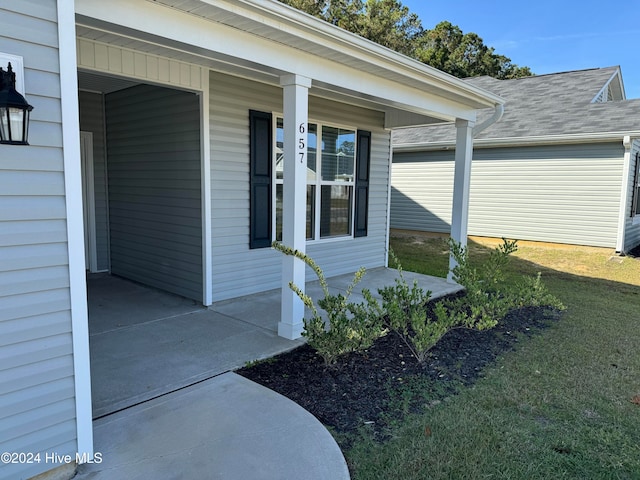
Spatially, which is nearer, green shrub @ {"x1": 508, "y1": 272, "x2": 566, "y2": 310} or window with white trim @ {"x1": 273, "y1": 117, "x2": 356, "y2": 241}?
green shrub @ {"x1": 508, "y1": 272, "x2": 566, "y2": 310}

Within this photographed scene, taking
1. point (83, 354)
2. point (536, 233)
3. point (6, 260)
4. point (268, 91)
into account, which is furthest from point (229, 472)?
point (536, 233)

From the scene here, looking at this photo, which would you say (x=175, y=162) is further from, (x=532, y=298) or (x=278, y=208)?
(x=532, y=298)

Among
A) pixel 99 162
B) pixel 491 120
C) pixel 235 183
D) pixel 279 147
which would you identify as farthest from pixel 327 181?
pixel 99 162

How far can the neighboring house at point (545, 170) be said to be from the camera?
33.3 feet

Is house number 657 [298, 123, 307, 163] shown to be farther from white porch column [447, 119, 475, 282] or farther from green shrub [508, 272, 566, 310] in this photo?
white porch column [447, 119, 475, 282]

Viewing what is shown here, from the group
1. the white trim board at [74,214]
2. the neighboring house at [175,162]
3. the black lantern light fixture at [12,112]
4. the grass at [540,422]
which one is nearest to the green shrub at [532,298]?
the grass at [540,422]

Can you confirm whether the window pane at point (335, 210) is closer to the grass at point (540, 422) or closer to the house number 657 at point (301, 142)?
the house number 657 at point (301, 142)

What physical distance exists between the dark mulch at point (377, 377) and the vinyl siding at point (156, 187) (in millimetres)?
2098

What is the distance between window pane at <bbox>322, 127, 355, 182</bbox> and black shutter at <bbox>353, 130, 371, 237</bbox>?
0.15 meters

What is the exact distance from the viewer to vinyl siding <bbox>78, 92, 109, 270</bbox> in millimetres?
6069

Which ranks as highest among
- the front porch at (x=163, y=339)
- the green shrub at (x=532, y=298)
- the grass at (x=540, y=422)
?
the green shrub at (x=532, y=298)

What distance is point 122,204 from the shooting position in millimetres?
6125

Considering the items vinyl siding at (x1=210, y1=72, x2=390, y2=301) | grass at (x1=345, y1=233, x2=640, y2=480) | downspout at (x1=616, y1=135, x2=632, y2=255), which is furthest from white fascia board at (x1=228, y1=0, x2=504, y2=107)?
downspout at (x1=616, y1=135, x2=632, y2=255)

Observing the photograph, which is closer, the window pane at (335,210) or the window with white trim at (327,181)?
the window with white trim at (327,181)
